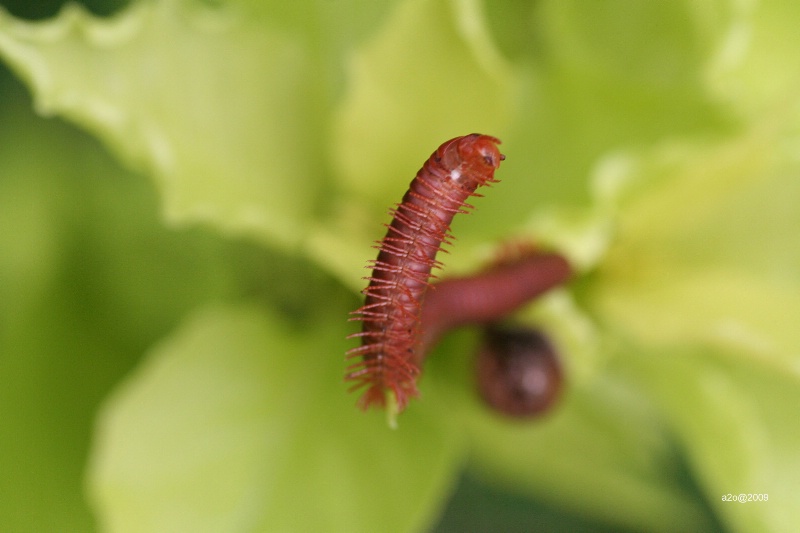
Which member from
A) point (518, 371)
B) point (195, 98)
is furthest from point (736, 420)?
point (195, 98)

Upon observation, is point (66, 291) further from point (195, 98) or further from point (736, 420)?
point (736, 420)

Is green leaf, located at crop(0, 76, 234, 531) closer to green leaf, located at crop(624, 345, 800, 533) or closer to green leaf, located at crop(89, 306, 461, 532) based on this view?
green leaf, located at crop(89, 306, 461, 532)

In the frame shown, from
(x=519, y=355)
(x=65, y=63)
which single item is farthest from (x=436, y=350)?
(x=65, y=63)

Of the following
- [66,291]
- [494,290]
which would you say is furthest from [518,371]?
[66,291]

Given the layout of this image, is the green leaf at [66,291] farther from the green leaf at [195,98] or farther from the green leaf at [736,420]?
the green leaf at [736,420]

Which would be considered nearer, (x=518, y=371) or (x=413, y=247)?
(x=413, y=247)
